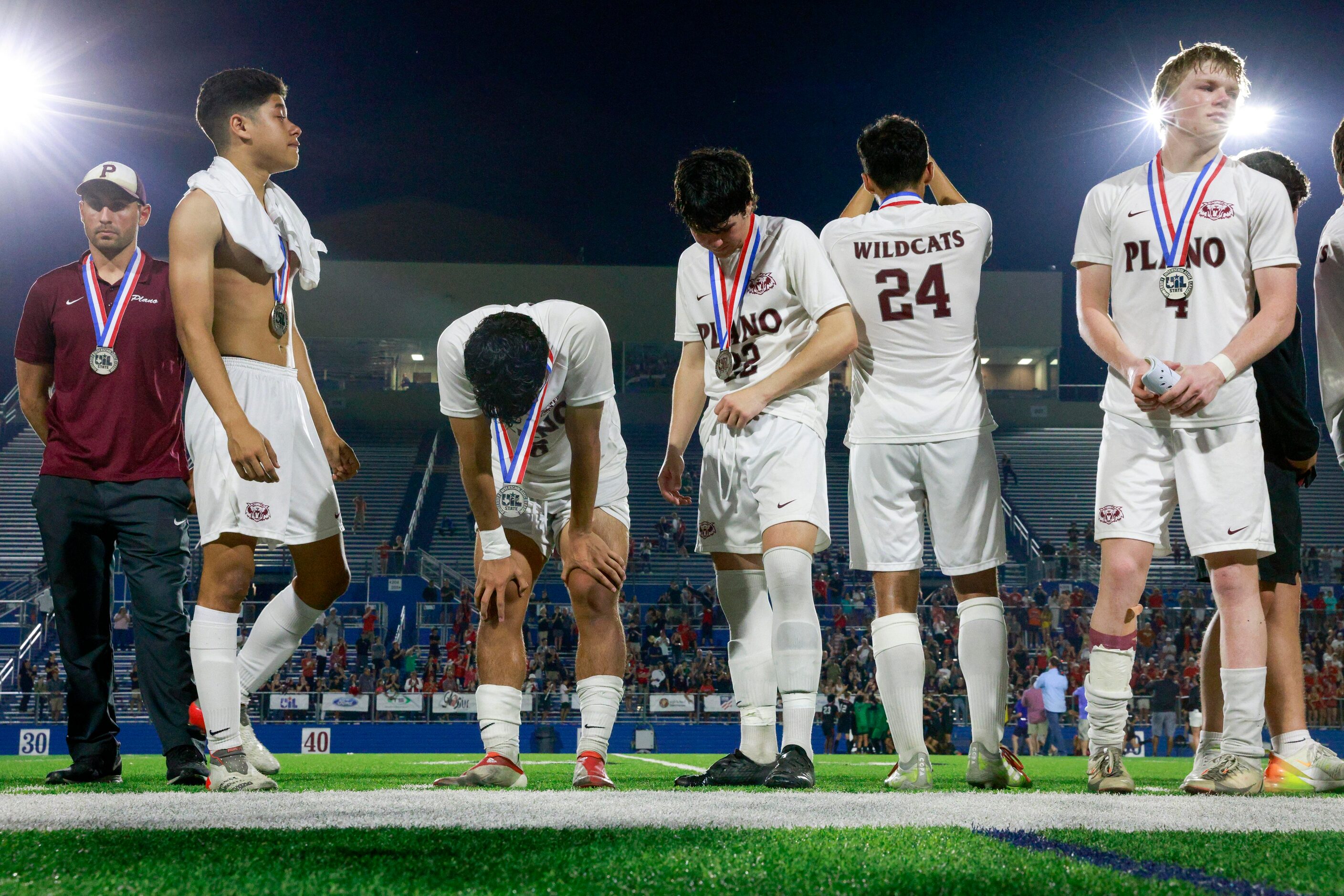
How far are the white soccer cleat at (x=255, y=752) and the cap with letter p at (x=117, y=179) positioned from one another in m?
2.25

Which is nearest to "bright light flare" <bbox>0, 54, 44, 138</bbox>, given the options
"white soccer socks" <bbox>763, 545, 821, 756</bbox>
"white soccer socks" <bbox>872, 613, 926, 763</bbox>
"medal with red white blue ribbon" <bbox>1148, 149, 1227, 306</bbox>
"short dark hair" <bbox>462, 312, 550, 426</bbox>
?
"short dark hair" <bbox>462, 312, 550, 426</bbox>

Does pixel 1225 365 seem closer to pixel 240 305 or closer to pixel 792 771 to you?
pixel 792 771

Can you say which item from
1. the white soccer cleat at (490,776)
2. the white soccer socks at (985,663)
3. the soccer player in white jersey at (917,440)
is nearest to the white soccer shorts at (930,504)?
the soccer player in white jersey at (917,440)

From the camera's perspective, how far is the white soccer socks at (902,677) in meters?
4.17

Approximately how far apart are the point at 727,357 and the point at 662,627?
1791cm

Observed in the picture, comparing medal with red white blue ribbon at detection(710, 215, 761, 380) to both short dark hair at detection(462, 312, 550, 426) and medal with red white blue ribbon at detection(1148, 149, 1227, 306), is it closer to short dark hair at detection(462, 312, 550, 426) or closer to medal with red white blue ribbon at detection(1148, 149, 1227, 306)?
short dark hair at detection(462, 312, 550, 426)

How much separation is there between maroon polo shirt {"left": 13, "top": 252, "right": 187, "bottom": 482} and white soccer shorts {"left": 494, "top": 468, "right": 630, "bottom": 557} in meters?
1.43

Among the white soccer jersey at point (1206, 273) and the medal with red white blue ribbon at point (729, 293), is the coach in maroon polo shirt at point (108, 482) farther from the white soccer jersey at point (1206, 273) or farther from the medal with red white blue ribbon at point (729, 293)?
the white soccer jersey at point (1206, 273)

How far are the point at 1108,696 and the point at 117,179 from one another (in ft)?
14.6

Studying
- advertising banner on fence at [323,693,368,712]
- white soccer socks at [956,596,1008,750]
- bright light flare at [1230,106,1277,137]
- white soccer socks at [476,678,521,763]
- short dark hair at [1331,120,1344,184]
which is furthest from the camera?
bright light flare at [1230,106,1277,137]

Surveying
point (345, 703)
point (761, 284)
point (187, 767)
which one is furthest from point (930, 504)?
point (345, 703)

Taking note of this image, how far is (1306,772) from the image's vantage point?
3.95 metres

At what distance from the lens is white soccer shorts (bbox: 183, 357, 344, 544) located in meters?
3.83

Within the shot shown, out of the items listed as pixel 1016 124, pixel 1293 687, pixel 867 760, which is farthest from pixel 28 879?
pixel 1016 124
